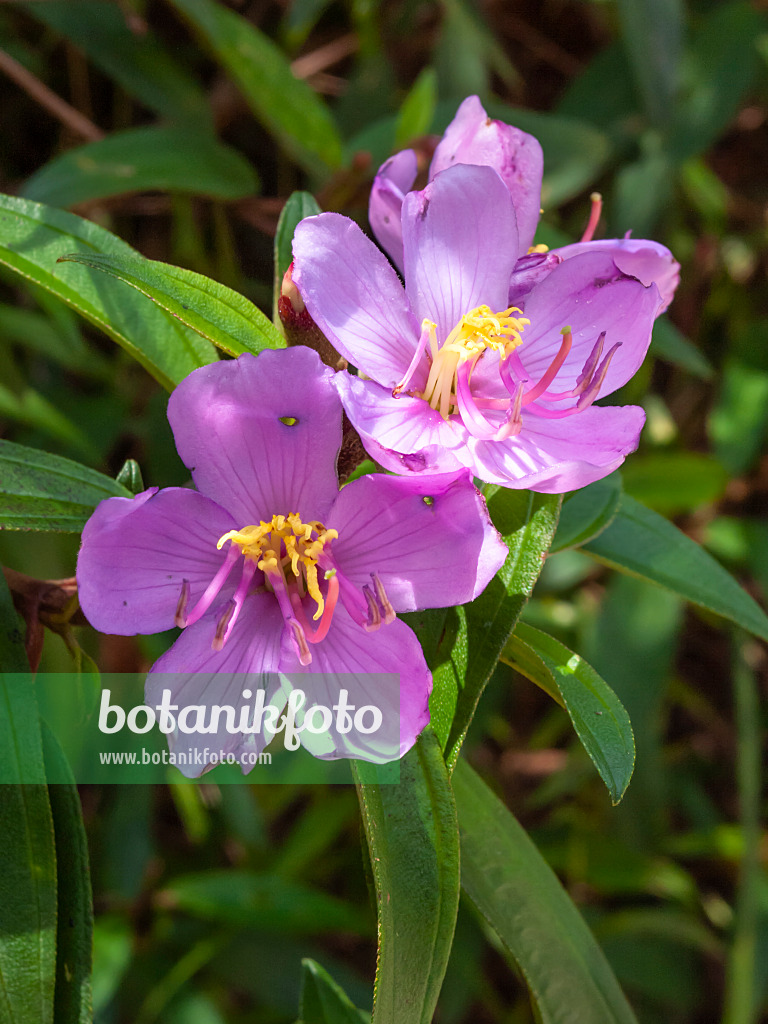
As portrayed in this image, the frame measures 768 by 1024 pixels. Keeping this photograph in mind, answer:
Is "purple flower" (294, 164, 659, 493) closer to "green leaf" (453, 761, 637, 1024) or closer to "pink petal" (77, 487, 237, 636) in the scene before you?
"pink petal" (77, 487, 237, 636)

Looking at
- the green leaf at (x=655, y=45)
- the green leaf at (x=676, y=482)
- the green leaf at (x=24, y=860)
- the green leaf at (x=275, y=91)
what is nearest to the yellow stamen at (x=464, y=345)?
the green leaf at (x=24, y=860)

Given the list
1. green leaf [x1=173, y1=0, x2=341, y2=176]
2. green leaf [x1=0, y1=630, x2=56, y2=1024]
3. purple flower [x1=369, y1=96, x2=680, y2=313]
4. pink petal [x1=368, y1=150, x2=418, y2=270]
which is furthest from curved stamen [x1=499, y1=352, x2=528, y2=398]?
green leaf [x1=173, y1=0, x2=341, y2=176]

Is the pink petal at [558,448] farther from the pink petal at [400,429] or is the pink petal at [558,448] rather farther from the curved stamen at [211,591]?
the curved stamen at [211,591]

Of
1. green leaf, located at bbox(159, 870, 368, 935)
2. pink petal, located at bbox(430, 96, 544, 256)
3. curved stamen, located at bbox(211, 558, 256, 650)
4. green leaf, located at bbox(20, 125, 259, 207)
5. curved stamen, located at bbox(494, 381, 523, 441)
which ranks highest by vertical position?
pink petal, located at bbox(430, 96, 544, 256)

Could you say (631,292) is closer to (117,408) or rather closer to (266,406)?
(266,406)

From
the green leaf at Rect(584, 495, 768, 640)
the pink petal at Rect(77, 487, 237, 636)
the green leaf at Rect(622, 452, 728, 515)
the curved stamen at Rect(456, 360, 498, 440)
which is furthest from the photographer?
the green leaf at Rect(622, 452, 728, 515)
